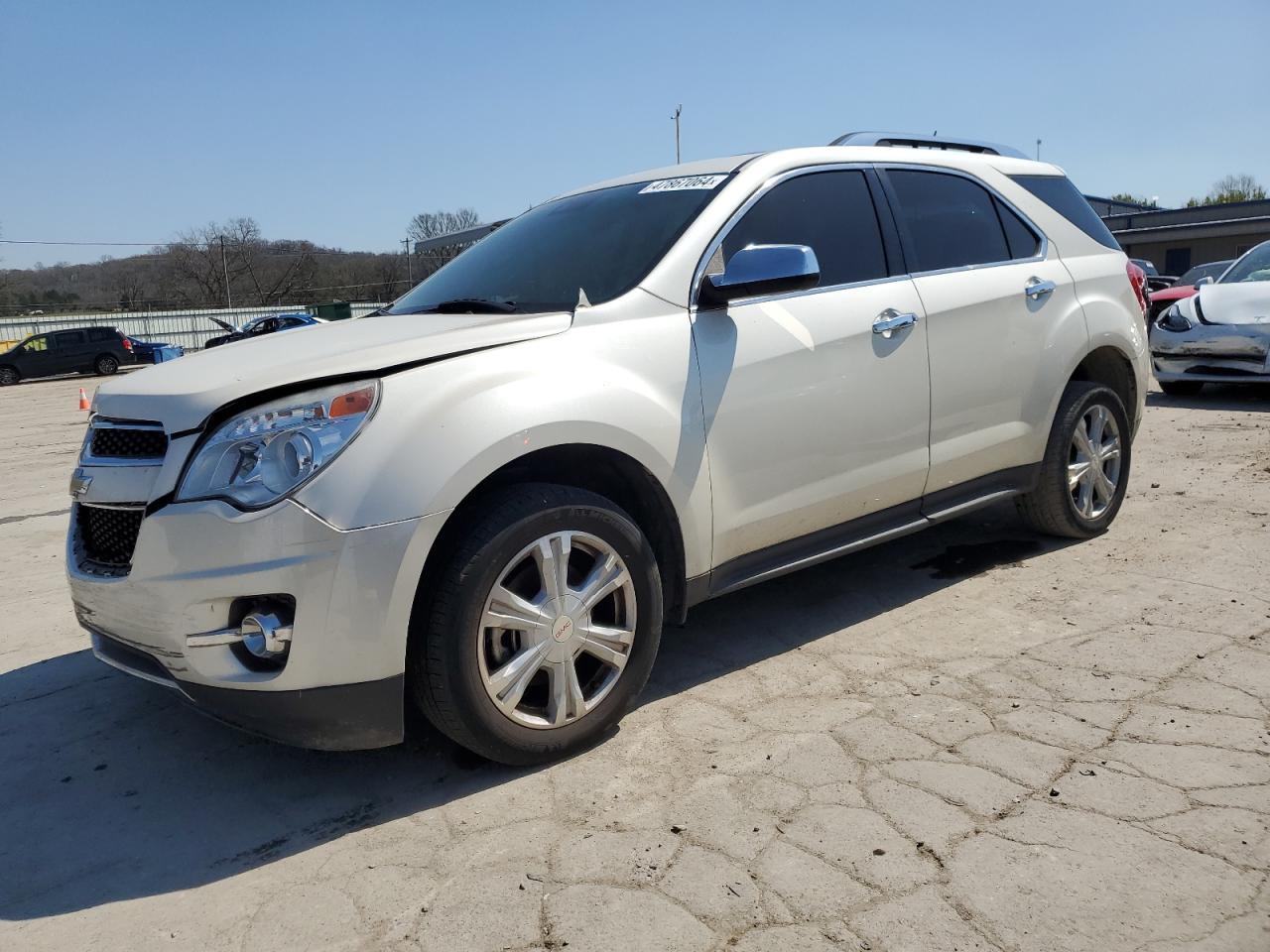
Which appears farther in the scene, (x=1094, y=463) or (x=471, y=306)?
(x=1094, y=463)

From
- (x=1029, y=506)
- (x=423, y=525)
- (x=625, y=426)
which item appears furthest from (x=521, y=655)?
(x=1029, y=506)

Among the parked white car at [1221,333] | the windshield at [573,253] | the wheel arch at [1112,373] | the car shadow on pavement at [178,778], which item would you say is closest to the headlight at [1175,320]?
the parked white car at [1221,333]

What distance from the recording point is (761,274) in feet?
10.4

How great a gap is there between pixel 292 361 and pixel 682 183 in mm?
1637

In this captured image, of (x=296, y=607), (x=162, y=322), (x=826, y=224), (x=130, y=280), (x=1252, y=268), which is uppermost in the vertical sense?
(x=130, y=280)

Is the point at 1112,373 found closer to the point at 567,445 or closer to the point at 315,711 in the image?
the point at 567,445

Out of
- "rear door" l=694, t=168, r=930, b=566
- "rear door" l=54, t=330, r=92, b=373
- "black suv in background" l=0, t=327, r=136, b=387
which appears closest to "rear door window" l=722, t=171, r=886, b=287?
"rear door" l=694, t=168, r=930, b=566

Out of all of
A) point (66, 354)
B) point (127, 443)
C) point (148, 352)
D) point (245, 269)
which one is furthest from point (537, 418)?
point (245, 269)

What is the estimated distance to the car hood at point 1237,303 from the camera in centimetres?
918

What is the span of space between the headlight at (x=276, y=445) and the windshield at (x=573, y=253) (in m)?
0.91

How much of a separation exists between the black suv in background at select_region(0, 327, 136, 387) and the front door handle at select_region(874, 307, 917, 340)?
31773 millimetres

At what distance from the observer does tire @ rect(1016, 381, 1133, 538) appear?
4.56 metres

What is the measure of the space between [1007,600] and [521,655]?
92.7 inches

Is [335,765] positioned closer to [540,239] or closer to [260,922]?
[260,922]
